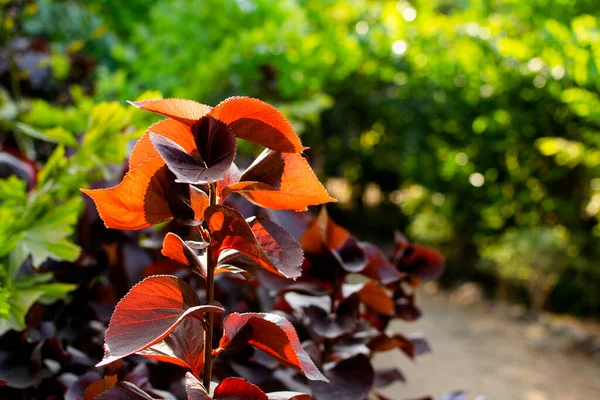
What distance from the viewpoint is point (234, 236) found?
1.60 ft

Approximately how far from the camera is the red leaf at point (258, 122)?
0.47 m

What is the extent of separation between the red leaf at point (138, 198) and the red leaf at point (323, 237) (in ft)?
0.88

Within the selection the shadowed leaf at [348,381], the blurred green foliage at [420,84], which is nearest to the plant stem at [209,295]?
the shadowed leaf at [348,381]

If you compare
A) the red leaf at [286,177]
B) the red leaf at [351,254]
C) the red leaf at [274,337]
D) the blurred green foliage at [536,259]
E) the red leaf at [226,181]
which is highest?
the red leaf at [286,177]

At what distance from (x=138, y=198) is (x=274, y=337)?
0.16 meters

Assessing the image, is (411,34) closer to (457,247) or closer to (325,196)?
(457,247)

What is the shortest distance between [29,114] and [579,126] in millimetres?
4752

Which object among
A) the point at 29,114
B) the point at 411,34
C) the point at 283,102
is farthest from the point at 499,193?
the point at 29,114

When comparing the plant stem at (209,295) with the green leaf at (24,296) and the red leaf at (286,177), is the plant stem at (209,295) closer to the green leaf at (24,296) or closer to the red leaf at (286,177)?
the red leaf at (286,177)

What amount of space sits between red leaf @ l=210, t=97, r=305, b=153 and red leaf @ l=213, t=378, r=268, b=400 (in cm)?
20

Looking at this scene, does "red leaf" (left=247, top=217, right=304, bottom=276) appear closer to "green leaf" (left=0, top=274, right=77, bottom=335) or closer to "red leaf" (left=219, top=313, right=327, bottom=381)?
"red leaf" (left=219, top=313, right=327, bottom=381)

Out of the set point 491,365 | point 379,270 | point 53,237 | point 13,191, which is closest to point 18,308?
point 53,237

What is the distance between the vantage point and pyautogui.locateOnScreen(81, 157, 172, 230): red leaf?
19.2 inches

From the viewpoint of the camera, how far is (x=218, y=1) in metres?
2.79
